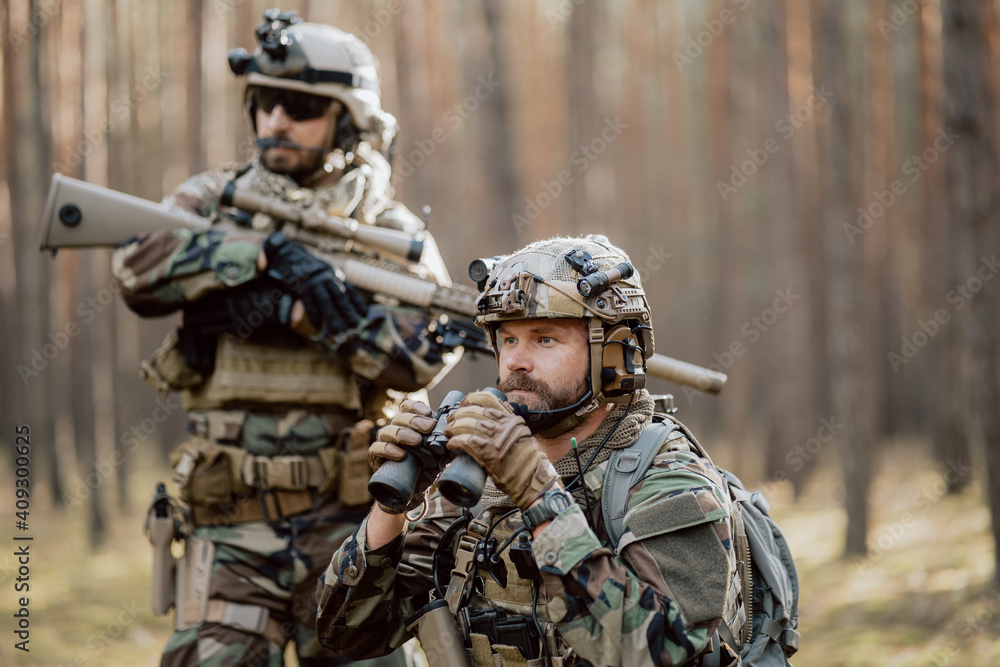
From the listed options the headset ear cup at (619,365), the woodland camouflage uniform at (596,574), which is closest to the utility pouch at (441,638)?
A: the woodland camouflage uniform at (596,574)

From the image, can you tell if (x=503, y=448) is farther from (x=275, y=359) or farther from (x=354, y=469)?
(x=275, y=359)

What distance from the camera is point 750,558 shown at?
9.47ft

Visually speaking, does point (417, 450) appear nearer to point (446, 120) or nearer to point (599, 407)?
point (599, 407)

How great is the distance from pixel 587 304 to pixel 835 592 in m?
A: 7.55

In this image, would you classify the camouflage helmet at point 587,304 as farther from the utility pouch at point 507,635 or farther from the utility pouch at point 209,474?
the utility pouch at point 209,474

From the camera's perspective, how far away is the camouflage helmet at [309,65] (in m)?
4.35

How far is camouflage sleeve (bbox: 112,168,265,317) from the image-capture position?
4062mm

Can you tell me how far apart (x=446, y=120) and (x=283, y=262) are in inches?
834

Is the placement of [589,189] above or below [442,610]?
above

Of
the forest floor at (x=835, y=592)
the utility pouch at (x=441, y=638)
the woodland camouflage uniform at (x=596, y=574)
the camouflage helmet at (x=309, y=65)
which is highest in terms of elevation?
the camouflage helmet at (x=309, y=65)

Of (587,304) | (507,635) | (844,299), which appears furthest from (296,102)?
(844,299)

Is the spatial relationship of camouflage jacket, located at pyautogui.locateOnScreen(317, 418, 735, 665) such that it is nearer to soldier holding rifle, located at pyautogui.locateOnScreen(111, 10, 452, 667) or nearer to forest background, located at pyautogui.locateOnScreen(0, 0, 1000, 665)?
soldier holding rifle, located at pyautogui.locateOnScreen(111, 10, 452, 667)

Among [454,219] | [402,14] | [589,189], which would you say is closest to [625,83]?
[589,189]

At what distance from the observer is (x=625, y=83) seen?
1326 inches
